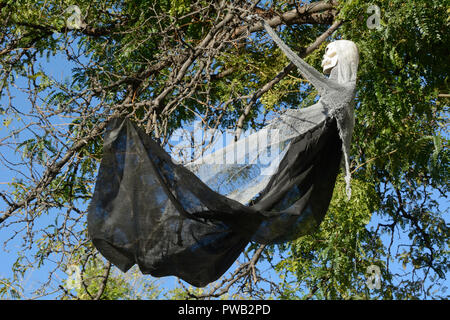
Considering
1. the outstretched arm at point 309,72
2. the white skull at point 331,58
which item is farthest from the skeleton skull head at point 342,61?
the outstretched arm at point 309,72

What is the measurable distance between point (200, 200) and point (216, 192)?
7 cm

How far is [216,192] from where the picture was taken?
106 inches

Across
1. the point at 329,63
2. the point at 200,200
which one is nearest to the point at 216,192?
the point at 200,200

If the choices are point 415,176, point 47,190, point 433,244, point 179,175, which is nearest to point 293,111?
point 179,175

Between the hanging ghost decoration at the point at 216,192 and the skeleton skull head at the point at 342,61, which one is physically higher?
the skeleton skull head at the point at 342,61

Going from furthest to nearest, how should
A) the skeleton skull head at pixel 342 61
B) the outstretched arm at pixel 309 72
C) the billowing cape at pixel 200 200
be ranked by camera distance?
the skeleton skull head at pixel 342 61, the outstretched arm at pixel 309 72, the billowing cape at pixel 200 200

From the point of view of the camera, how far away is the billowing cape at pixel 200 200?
8.52 feet

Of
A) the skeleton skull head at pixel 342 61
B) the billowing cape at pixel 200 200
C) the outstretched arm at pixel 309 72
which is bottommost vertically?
the billowing cape at pixel 200 200

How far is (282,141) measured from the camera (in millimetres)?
2990

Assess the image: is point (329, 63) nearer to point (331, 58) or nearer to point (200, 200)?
point (331, 58)

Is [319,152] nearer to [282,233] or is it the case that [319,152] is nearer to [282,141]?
[282,141]

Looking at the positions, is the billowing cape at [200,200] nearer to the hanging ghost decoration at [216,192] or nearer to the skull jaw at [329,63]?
the hanging ghost decoration at [216,192]

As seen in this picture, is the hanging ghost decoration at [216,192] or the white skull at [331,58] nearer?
the hanging ghost decoration at [216,192]

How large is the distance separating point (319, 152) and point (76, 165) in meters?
1.95
